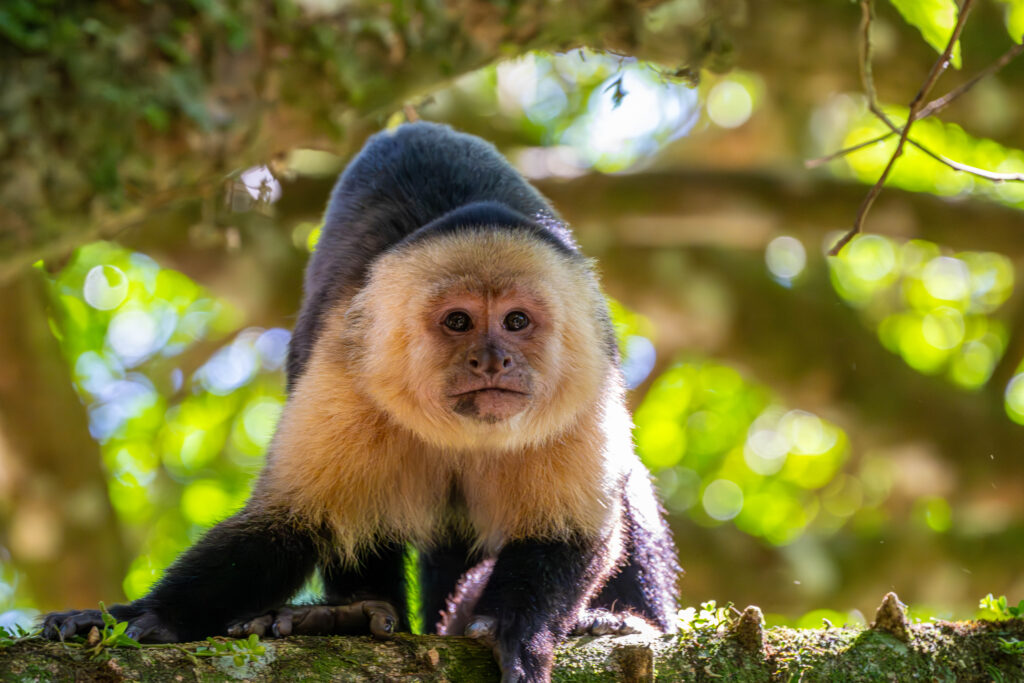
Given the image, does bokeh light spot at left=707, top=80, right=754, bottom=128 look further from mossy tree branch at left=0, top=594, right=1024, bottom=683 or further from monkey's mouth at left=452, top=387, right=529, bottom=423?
mossy tree branch at left=0, top=594, right=1024, bottom=683

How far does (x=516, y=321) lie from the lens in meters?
3.11

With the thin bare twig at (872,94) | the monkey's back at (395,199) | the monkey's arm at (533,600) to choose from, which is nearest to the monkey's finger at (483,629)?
the monkey's arm at (533,600)

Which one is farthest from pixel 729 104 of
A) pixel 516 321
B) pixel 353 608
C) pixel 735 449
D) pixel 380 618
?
pixel 380 618

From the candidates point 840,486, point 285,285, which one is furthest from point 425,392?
point 840,486

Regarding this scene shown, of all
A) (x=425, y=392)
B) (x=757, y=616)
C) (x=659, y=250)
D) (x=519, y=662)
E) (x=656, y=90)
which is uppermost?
(x=656, y=90)

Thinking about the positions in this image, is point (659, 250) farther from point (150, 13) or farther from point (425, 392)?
point (150, 13)

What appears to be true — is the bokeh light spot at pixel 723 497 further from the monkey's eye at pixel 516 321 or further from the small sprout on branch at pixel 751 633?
the small sprout on branch at pixel 751 633

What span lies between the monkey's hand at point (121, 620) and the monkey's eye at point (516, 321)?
127 centimetres

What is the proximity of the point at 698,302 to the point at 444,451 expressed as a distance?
327 cm

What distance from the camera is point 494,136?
6598 millimetres

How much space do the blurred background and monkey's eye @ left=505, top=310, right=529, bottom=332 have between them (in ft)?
2.33

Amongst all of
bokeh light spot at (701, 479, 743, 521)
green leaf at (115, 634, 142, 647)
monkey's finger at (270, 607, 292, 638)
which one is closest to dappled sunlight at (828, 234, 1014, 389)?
bokeh light spot at (701, 479, 743, 521)

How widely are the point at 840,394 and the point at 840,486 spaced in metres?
1.30

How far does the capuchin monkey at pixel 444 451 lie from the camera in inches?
112
